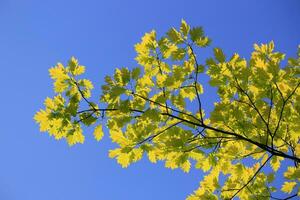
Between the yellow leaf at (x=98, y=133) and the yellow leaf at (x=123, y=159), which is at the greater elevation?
the yellow leaf at (x=98, y=133)

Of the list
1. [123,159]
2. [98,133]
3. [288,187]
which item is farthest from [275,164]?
[98,133]

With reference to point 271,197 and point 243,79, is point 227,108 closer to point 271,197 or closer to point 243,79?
point 243,79

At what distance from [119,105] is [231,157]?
1491 millimetres

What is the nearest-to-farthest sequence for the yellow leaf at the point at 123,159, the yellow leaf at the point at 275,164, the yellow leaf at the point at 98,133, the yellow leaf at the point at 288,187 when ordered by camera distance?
the yellow leaf at the point at 123,159, the yellow leaf at the point at 98,133, the yellow leaf at the point at 288,187, the yellow leaf at the point at 275,164

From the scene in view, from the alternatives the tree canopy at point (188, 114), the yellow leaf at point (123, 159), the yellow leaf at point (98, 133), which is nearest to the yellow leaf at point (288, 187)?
the tree canopy at point (188, 114)

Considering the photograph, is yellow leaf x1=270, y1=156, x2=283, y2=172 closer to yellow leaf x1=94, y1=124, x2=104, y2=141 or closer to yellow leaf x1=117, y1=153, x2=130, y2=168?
yellow leaf x1=117, y1=153, x2=130, y2=168

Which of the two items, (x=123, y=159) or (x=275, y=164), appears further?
(x=275, y=164)

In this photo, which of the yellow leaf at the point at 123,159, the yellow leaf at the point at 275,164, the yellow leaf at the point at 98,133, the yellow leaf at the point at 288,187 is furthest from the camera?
the yellow leaf at the point at 275,164

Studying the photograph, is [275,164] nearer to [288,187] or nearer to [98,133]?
[288,187]

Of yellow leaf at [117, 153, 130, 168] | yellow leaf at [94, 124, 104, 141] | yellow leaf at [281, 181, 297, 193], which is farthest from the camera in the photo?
yellow leaf at [281, 181, 297, 193]

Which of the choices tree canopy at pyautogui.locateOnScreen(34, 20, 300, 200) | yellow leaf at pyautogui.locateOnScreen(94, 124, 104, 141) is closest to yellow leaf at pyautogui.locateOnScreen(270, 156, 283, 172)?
tree canopy at pyautogui.locateOnScreen(34, 20, 300, 200)

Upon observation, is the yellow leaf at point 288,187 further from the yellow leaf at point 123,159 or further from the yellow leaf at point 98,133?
the yellow leaf at point 98,133

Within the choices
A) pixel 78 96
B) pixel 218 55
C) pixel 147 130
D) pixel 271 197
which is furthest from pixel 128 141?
pixel 271 197

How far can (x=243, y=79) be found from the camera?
3996 millimetres
